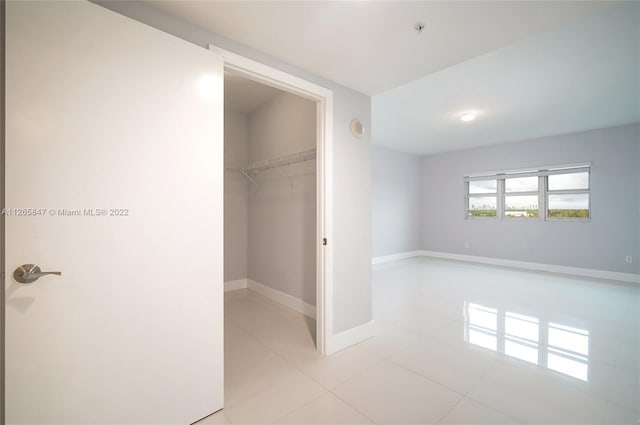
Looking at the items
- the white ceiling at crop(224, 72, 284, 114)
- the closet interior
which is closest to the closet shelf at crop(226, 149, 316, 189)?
the closet interior

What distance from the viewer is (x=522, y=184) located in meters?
5.87

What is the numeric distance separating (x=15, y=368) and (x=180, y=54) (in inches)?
65.6

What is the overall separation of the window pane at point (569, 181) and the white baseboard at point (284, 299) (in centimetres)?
586

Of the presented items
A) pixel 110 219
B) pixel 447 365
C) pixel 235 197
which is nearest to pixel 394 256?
pixel 235 197

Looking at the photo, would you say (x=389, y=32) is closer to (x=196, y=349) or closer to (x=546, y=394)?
(x=196, y=349)

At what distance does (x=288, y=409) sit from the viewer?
1.63m

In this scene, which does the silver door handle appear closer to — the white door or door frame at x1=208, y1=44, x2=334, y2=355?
the white door

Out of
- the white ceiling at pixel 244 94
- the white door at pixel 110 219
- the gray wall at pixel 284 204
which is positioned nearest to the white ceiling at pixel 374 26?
the white door at pixel 110 219

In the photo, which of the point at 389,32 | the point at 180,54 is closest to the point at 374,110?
the point at 389,32

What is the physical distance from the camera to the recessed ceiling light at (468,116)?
415cm

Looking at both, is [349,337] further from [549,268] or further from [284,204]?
[549,268]

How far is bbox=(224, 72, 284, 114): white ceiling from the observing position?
10.3 feet

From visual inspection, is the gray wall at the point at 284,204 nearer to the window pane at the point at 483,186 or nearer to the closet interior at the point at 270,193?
the closet interior at the point at 270,193

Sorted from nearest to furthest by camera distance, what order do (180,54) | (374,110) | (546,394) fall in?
(180,54) < (546,394) < (374,110)
